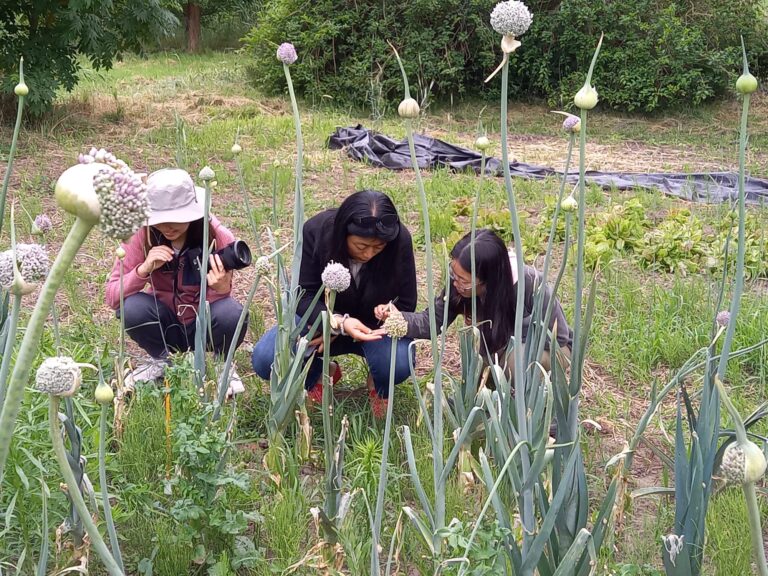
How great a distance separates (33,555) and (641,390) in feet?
6.36

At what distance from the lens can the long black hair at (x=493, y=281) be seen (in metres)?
2.20

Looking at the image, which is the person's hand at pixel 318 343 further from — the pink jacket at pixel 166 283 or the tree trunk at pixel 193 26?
the tree trunk at pixel 193 26

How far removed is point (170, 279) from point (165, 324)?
0.52 ft

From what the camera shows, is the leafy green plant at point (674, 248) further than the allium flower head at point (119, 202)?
Yes

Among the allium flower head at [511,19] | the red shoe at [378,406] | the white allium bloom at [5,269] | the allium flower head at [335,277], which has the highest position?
the allium flower head at [511,19]

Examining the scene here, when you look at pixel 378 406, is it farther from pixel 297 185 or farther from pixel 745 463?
pixel 745 463

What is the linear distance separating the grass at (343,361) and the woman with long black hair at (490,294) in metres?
0.31

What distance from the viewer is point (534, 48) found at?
30.3 feet

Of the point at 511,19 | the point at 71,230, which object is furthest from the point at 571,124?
the point at 71,230

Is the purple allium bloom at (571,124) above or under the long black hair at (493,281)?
above

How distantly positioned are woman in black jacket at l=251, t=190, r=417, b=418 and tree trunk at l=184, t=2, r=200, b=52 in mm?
13118

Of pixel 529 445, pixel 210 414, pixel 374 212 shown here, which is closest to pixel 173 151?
pixel 374 212

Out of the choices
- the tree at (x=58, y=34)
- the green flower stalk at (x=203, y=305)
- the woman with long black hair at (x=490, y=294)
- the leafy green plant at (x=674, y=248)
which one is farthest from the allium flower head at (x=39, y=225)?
the tree at (x=58, y=34)

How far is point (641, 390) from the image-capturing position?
2725mm
